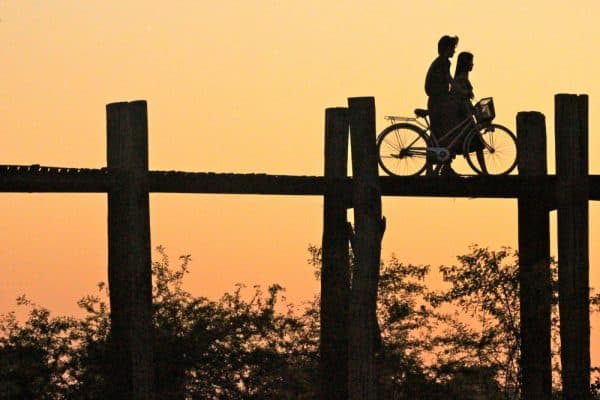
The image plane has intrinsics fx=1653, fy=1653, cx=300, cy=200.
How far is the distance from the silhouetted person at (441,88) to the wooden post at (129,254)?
3.89 meters

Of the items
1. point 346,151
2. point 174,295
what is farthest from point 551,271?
point 174,295

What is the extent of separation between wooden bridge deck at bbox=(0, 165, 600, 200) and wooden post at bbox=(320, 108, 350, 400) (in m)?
0.16

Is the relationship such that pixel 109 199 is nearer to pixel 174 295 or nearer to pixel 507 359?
pixel 174 295

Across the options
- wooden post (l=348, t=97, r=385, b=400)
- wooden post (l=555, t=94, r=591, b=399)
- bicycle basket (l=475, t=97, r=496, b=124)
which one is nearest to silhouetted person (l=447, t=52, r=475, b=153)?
bicycle basket (l=475, t=97, r=496, b=124)

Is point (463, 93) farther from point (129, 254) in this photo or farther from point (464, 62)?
point (129, 254)

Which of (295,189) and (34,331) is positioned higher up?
(295,189)

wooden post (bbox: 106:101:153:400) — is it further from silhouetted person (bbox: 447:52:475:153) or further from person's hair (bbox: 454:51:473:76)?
person's hair (bbox: 454:51:473:76)

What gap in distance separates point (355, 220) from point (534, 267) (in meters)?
2.57

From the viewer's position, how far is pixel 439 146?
62.9 feet

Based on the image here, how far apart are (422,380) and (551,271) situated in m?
1.99

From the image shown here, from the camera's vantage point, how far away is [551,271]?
768 inches

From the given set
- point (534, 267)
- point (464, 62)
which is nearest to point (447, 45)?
point (464, 62)

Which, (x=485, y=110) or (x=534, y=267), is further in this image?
→ (x=485, y=110)

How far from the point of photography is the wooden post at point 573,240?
57.9ft
